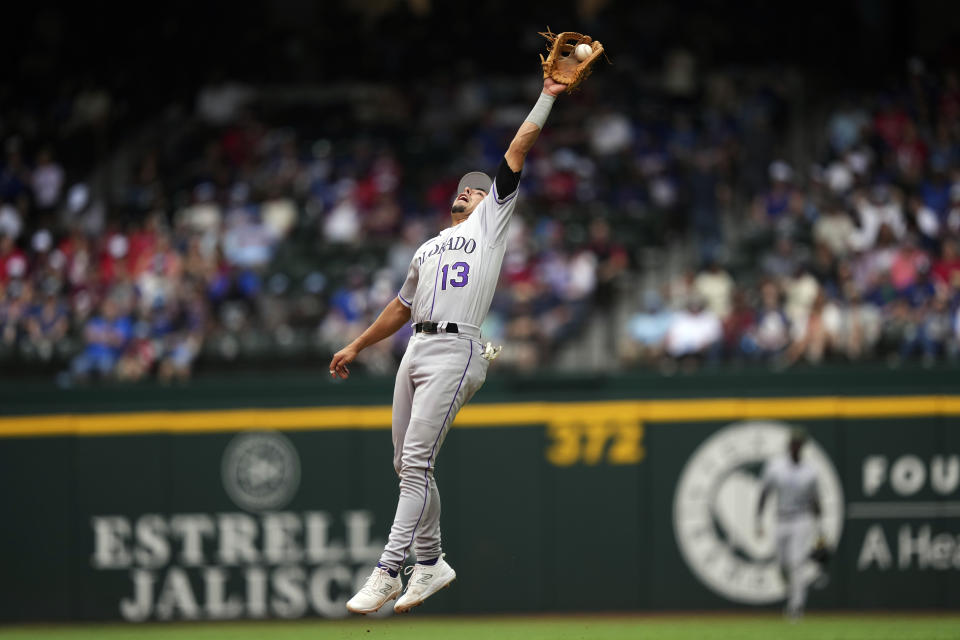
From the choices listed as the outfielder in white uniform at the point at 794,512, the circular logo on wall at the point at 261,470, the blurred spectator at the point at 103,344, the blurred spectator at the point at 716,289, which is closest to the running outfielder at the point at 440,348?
the outfielder in white uniform at the point at 794,512

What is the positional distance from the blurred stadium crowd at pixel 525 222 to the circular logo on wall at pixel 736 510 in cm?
96

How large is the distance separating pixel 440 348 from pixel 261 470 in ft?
→ 26.2

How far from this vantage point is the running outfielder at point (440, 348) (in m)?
7.66

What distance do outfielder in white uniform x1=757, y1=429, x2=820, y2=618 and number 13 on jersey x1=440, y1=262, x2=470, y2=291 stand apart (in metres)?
7.48

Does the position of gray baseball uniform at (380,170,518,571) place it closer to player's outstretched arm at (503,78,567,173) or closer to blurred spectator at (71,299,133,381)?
player's outstretched arm at (503,78,567,173)

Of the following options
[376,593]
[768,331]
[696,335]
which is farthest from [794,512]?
[376,593]

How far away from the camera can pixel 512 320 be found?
15.6m

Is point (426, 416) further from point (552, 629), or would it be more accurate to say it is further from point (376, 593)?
point (552, 629)

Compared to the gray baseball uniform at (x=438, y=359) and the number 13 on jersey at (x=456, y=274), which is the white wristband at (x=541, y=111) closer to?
the gray baseball uniform at (x=438, y=359)

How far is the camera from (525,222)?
55.5ft

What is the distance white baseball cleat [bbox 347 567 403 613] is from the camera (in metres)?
7.38

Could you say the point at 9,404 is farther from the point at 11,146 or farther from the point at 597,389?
the point at 597,389

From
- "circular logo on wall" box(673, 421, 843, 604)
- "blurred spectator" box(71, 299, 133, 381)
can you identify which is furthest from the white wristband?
"blurred spectator" box(71, 299, 133, 381)

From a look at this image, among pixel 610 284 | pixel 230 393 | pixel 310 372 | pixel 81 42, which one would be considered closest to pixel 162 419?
pixel 230 393
